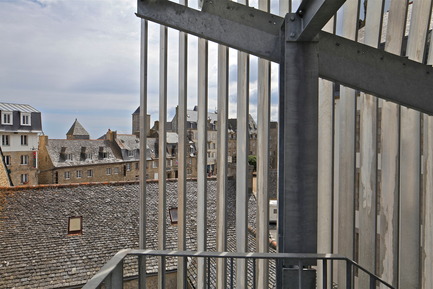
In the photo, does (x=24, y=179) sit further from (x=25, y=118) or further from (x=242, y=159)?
(x=242, y=159)

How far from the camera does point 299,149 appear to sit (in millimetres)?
1453

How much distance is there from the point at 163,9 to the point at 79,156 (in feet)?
82.8

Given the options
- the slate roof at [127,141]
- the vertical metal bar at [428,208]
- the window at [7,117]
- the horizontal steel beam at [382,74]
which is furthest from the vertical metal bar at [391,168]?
the slate roof at [127,141]

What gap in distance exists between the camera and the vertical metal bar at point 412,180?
2469 millimetres

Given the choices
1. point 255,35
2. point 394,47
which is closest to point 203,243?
point 255,35

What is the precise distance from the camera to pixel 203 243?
247 cm

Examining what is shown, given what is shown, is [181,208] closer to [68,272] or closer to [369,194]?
[369,194]

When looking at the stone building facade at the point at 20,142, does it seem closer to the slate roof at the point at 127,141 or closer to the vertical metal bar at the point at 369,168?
the slate roof at the point at 127,141

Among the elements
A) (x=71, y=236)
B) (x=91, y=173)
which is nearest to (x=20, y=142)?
(x=91, y=173)

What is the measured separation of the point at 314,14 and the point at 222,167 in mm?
Answer: 1418

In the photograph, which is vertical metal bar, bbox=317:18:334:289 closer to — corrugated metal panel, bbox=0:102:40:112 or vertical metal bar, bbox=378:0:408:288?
vertical metal bar, bbox=378:0:408:288

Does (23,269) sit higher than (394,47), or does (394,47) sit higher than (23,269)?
(394,47)

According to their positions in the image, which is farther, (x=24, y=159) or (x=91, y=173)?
(x=91, y=173)

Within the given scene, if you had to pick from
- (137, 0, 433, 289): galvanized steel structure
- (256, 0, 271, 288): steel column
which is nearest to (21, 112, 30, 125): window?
(137, 0, 433, 289): galvanized steel structure
